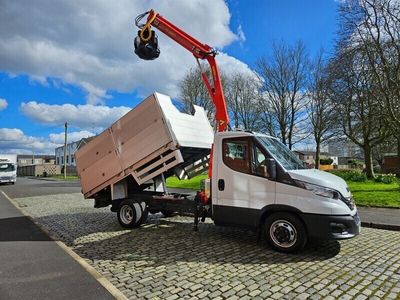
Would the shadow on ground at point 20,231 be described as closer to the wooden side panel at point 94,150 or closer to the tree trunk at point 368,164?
the wooden side panel at point 94,150

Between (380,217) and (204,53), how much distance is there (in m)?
6.99

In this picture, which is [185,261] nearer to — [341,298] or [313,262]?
[313,262]

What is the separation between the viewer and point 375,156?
164 ft

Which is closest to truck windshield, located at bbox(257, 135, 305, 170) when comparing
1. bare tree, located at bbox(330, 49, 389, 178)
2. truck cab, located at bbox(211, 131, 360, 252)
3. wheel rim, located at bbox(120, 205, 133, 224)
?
truck cab, located at bbox(211, 131, 360, 252)

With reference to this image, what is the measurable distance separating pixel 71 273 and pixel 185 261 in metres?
1.86

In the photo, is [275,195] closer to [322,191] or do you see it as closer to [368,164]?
[322,191]

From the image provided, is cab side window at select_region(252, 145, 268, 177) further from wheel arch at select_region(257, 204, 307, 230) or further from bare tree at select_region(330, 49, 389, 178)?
bare tree at select_region(330, 49, 389, 178)

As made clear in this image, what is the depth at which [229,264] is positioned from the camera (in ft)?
18.6


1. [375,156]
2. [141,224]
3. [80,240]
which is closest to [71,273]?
[80,240]

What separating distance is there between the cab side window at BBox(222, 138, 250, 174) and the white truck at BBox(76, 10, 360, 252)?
0.02 meters

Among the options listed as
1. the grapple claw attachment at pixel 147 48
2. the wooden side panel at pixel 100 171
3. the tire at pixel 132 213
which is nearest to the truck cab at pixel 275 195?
the tire at pixel 132 213

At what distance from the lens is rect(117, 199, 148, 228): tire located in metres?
8.67

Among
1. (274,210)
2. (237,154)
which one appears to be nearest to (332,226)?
(274,210)

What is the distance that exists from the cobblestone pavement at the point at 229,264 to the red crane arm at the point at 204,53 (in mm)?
2919
